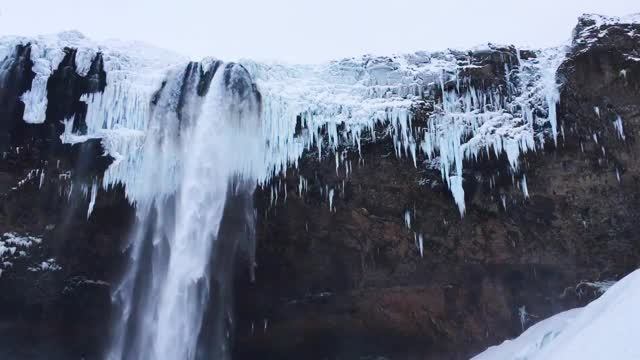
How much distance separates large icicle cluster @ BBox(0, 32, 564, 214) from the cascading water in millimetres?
307

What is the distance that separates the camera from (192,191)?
51.2ft

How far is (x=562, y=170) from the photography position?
1500cm

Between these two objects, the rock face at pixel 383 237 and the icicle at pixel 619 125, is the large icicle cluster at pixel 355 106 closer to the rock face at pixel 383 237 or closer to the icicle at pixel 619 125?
the rock face at pixel 383 237

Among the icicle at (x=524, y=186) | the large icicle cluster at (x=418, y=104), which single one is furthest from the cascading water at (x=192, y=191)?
the icicle at (x=524, y=186)

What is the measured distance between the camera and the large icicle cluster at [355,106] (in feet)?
49.0

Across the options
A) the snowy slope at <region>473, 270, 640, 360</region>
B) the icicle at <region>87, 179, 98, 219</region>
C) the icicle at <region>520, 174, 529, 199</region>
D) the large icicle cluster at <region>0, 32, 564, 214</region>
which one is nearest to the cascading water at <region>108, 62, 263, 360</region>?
the large icicle cluster at <region>0, 32, 564, 214</region>

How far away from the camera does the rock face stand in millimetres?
14859

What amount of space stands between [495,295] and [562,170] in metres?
3.70

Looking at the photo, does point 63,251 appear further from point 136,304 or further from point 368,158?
point 368,158

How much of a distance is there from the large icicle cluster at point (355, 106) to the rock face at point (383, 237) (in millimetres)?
310

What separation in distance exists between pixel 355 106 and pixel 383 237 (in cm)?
363

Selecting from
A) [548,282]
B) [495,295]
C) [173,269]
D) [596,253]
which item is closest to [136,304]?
[173,269]

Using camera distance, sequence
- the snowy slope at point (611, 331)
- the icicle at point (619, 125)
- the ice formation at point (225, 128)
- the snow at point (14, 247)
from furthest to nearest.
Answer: the snow at point (14, 247) → the ice formation at point (225, 128) → the icicle at point (619, 125) → the snowy slope at point (611, 331)

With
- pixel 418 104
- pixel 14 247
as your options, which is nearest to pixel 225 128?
pixel 418 104
